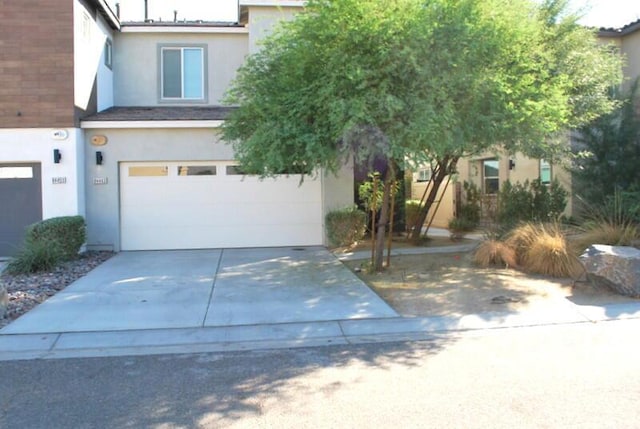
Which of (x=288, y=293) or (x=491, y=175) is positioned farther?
(x=491, y=175)

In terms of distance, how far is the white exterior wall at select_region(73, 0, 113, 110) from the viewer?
12797 millimetres

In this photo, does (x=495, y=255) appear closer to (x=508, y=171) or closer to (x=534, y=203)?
(x=534, y=203)

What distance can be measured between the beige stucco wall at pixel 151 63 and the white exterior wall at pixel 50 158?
3.47 m

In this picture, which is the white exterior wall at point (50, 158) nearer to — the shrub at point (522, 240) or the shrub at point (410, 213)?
the shrub at point (410, 213)

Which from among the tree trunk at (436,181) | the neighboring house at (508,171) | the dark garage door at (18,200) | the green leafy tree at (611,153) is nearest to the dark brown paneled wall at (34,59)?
the dark garage door at (18,200)

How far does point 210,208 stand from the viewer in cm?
1409

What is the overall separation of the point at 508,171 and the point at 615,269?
10494mm

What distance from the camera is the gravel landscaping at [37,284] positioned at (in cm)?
779

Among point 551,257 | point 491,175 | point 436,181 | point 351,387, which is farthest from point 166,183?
point 491,175

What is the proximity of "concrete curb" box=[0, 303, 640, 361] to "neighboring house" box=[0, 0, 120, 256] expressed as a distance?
282 inches

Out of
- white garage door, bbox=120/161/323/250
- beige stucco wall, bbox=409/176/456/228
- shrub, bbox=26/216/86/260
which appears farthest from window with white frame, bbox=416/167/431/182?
shrub, bbox=26/216/86/260

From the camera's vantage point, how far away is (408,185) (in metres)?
21.3

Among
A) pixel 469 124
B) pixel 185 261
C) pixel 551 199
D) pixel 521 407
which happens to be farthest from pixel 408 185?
pixel 521 407

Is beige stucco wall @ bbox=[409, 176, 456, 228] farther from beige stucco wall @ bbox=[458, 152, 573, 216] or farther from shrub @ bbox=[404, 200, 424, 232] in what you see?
shrub @ bbox=[404, 200, 424, 232]
